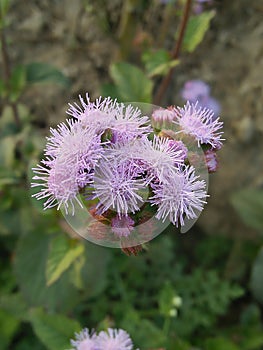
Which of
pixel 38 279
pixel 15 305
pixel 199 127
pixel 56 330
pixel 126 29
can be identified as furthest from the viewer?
pixel 126 29

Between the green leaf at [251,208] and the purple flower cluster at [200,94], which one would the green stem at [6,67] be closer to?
the purple flower cluster at [200,94]

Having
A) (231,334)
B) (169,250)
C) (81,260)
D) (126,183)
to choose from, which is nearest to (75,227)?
(81,260)

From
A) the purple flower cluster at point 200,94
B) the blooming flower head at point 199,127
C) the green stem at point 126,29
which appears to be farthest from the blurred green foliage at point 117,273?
the blooming flower head at point 199,127

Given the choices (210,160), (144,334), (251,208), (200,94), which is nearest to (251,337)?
(251,208)

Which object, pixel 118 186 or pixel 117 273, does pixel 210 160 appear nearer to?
pixel 118 186

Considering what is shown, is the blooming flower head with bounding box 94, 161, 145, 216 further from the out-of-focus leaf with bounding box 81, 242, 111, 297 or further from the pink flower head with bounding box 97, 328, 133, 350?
the out-of-focus leaf with bounding box 81, 242, 111, 297

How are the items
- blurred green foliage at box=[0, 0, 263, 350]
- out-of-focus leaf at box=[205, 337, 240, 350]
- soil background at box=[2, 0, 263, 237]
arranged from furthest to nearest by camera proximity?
1. soil background at box=[2, 0, 263, 237]
2. out-of-focus leaf at box=[205, 337, 240, 350]
3. blurred green foliage at box=[0, 0, 263, 350]

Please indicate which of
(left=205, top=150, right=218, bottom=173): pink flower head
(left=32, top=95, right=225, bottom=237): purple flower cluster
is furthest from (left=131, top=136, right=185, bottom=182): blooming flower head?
Result: (left=205, top=150, right=218, bottom=173): pink flower head
